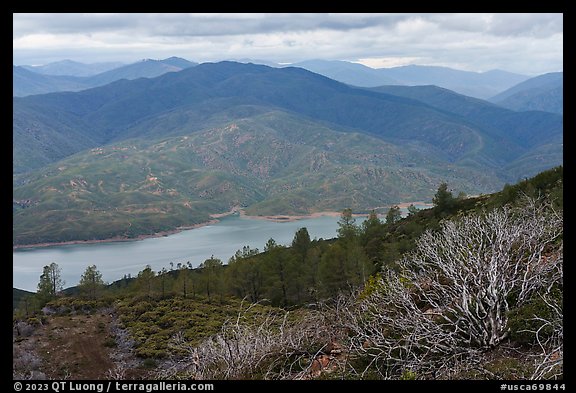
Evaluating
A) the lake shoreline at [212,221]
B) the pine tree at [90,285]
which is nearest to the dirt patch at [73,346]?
the pine tree at [90,285]

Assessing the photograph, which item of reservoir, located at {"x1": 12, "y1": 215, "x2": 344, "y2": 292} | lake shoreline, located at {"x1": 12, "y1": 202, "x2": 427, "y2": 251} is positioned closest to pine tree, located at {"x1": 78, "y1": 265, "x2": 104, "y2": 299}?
reservoir, located at {"x1": 12, "y1": 215, "x2": 344, "y2": 292}

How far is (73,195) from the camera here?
7510 inches

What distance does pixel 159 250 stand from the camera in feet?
422

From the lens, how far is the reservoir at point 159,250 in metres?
104

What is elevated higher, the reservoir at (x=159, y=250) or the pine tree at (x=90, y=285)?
the pine tree at (x=90, y=285)

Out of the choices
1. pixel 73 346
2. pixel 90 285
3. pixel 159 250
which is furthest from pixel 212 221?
pixel 73 346

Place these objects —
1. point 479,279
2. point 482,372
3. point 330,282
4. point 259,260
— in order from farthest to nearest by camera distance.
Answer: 1. point 259,260
2. point 330,282
3. point 479,279
4. point 482,372

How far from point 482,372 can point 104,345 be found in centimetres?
2528

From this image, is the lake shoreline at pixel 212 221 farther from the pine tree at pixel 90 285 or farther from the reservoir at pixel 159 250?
the pine tree at pixel 90 285

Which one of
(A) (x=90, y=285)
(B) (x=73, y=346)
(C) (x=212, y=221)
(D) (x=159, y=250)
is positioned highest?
(C) (x=212, y=221)

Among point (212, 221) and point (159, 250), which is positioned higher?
point (212, 221)

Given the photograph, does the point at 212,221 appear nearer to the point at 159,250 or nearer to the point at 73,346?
the point at 159,250
